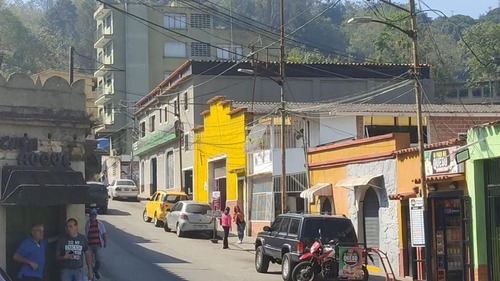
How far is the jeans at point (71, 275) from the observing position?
14.1m

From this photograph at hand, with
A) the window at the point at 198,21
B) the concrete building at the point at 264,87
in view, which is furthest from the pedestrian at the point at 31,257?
the window at the point at 198,21

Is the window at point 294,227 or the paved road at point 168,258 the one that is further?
the paved road at point 168,258

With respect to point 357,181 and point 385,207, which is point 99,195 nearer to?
point 357,181

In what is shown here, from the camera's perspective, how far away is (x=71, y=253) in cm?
1404

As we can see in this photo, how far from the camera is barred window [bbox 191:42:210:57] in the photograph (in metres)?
73.0

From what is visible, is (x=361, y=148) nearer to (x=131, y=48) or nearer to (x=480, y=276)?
(x=480, y=276)

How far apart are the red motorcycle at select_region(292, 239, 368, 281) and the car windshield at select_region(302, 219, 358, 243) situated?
0.58 meters

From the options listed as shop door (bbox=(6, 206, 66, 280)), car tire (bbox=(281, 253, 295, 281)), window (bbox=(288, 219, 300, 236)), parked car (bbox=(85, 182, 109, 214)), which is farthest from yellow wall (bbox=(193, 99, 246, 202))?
shop door (bbox=(6, 206, 66, 280))

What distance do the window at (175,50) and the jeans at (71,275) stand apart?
5913 centimetres

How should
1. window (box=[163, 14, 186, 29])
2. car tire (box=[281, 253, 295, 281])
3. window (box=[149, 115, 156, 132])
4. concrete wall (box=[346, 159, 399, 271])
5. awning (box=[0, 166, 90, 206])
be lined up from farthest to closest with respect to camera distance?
window (box=[163, 14, 186, 29]) < window (box=[149, 115, 156, 132]) < concrete wall (box=[346, 159, 399, 271]) < car tire (box=[281, 253, 295, 281]) < awning (box=[0, 166, 90, 206])

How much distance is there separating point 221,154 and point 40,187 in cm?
2656

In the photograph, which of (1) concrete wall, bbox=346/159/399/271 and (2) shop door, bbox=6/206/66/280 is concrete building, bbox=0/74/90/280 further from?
(1) concrete wall, bbox=346/159/399/271

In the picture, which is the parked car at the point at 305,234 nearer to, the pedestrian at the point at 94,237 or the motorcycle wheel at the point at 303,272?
the motorcycle wheel at the point at 303,272

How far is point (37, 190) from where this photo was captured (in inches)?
591
